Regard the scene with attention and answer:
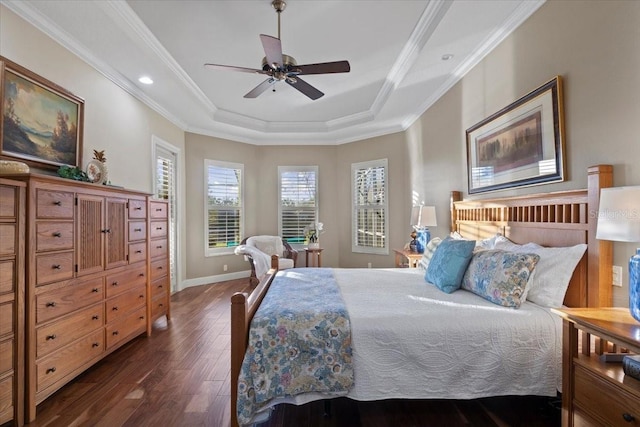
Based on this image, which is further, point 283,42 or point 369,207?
point 369,207

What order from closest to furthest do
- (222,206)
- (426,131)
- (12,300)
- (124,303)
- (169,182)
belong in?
(12,300) → (124,303) → (426,131) → (169,182) → (222,206)

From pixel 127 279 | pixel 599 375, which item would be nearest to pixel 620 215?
pixel 599 375

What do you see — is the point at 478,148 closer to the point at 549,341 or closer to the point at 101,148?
the point at 549,341

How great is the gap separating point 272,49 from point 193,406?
2625mm

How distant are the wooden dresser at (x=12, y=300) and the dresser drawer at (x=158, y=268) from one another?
152 centimetres

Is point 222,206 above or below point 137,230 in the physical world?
above

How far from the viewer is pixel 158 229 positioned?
3.49 metres

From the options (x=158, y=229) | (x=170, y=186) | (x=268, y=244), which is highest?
(x=170, y=186)

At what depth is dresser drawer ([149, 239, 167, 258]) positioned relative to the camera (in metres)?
3.35

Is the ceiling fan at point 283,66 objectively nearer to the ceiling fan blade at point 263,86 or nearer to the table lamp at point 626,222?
the ceiling fan blade at point 263,86

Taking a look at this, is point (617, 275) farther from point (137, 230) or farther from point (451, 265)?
point (137, 230)

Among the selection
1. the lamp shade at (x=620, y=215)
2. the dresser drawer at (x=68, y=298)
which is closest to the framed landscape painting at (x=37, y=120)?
the dresser drawer at (x=68, y=298)

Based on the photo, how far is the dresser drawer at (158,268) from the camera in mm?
3352

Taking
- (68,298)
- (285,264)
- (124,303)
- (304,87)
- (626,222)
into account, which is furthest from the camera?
(285,264)
